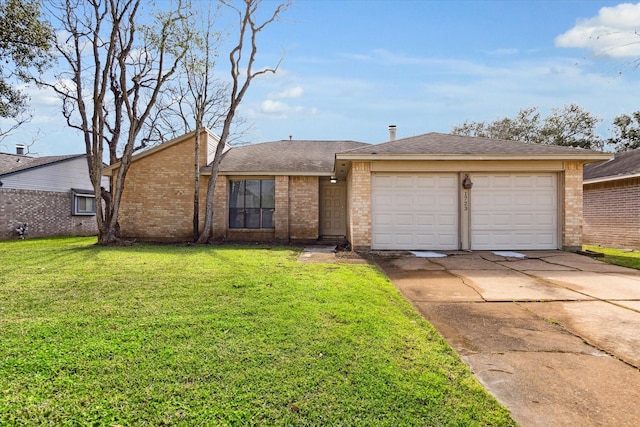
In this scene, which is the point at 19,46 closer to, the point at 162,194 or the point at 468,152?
the point at 162,194

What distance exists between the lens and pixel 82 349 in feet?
9.54

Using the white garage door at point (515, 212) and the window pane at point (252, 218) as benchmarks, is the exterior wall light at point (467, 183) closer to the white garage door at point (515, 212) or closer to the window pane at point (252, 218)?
the white garage door at point (515, 212)

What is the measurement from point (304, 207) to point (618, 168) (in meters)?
11.3

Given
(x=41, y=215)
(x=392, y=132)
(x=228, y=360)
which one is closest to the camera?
(x=228, y=360)

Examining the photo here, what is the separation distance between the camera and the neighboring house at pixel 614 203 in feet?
38.0

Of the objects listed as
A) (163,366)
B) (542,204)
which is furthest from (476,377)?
(542,204)

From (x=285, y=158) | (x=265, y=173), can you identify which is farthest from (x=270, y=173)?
(x=285, y=158)

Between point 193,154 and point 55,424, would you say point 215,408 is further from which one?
point 193,154

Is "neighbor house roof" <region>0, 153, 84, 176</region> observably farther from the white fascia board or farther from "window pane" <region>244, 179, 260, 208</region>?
"window pane" <region>244, 179, 260, 208</region>

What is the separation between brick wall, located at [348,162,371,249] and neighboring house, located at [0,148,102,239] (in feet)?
53.4

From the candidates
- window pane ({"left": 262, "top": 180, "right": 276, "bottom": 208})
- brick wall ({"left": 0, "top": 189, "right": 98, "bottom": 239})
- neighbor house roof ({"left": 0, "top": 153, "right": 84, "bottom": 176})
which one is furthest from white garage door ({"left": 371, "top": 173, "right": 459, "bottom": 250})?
neighbor house roof ({"left": 0, "top": 153, "right": 84, "bottom": 176})

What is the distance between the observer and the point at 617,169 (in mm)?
12602

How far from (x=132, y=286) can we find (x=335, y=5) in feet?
30.3

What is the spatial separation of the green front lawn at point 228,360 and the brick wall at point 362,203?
4.75 metres
